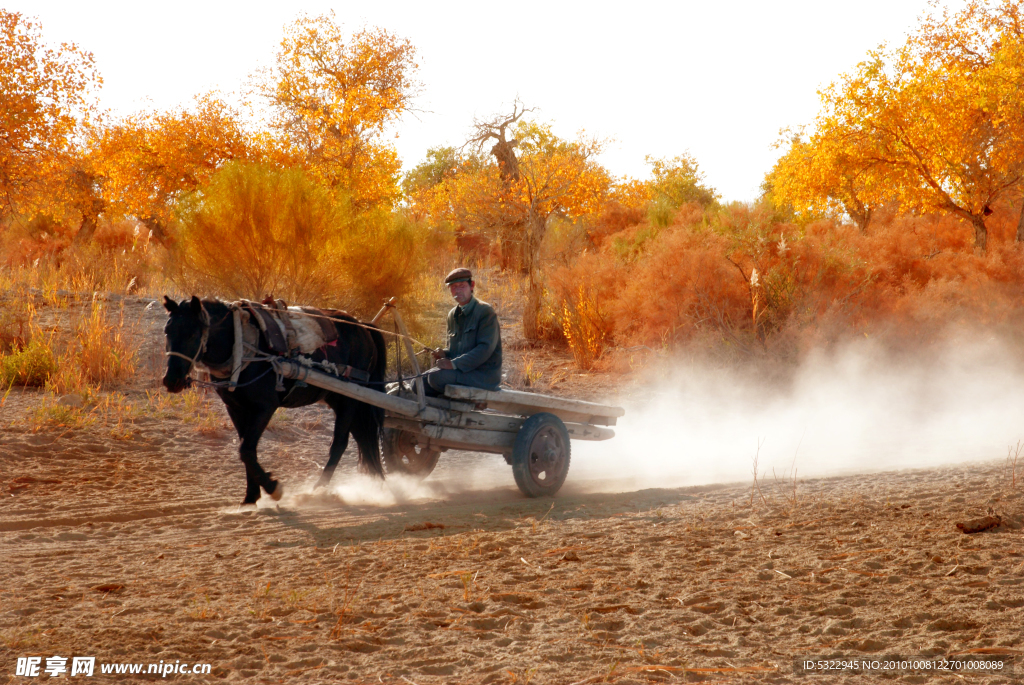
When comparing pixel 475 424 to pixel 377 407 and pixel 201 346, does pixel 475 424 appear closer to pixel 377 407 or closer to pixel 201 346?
pixel 377 407

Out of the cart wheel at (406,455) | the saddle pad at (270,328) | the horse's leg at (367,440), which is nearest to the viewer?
the saddle pad at (270,328)

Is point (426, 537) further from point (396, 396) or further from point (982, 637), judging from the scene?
point (982, 637)

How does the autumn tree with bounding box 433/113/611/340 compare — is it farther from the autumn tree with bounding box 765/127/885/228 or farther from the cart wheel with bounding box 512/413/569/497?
the cart wheel with bounding box 512/413/569/497

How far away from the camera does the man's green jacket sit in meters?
7.23

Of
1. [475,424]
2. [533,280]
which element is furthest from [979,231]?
[475,424]

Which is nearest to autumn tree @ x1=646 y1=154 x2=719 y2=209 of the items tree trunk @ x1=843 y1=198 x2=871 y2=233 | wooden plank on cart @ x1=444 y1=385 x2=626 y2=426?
tree trunk @ x1=843 y1=198 x2=871 y2=233

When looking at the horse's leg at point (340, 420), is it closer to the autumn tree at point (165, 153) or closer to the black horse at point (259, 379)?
the black horse at point (259, 379)

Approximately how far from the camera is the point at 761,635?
3.60 metres

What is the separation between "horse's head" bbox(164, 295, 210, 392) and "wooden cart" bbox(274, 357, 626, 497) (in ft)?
2.06

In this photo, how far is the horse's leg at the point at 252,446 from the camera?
21.7ft

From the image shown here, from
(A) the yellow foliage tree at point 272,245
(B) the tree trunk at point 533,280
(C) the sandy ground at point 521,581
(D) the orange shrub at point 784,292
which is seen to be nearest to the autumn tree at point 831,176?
(D) the orange shrub at point 784,292

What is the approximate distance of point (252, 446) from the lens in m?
6.62

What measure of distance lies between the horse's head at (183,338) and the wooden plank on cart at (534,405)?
80.1 inches

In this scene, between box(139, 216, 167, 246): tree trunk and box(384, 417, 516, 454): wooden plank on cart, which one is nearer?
box(384, 417, 516, 454): wooden plank on cart
